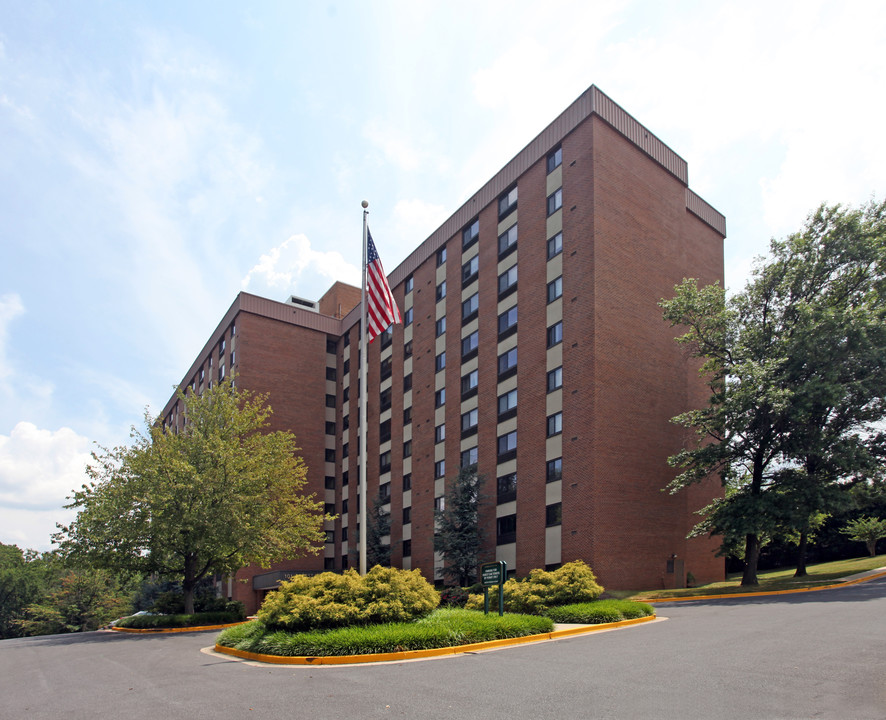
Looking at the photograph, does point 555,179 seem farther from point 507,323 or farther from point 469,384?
point 469,384

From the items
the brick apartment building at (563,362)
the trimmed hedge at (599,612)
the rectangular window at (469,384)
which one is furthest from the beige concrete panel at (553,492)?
the trimmed hedge at (599,612)

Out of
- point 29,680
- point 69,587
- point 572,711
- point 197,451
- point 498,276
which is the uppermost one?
point 498,276

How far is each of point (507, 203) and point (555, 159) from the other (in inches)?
173

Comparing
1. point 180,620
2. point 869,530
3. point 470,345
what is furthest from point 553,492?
point 869,530

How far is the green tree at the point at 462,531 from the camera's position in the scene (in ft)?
122

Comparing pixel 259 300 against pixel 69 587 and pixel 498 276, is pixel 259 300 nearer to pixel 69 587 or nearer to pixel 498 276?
pixel 498 276

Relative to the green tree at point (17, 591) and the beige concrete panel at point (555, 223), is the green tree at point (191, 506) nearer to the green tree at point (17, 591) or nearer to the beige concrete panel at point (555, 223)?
the beige concrete panel at point (555, 223)

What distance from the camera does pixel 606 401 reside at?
1299 inches

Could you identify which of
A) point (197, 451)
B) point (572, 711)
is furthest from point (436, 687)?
point (197, 451)

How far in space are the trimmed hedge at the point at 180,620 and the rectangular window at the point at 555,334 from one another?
68.2ft

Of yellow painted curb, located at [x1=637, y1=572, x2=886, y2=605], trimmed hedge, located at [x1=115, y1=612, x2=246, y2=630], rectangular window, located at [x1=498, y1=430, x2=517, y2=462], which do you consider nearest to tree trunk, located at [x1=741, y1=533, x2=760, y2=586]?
yellow painted curb, located at [x1=637, y1=572, x2=886, y2=605]

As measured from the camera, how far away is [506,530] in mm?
36875

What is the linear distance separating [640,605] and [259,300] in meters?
45.9

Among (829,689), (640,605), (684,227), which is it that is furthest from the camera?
(684,227)
